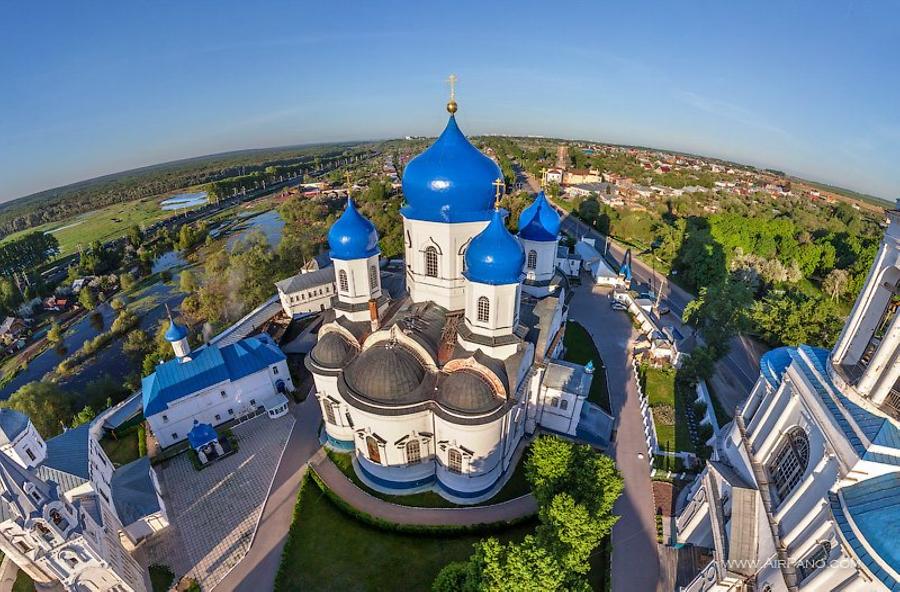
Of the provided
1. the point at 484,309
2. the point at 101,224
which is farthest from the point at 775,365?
the point at 101,224

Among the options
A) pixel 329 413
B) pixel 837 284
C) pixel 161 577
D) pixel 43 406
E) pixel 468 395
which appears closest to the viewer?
pixel 161 577

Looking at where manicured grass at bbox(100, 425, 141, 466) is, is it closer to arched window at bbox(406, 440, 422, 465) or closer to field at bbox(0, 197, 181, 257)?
arched window at bbox(406, 440, 422, 465)

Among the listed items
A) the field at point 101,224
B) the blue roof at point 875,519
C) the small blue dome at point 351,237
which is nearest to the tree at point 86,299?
the field at point 101,224

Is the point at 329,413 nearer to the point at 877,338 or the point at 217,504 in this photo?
the point at 217,504

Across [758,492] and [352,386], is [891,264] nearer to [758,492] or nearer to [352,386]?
[758,492]

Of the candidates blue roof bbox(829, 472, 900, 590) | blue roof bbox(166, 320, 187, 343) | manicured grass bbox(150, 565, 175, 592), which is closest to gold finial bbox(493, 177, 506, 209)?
blue roof bbox(829, 472, 900, 590)
